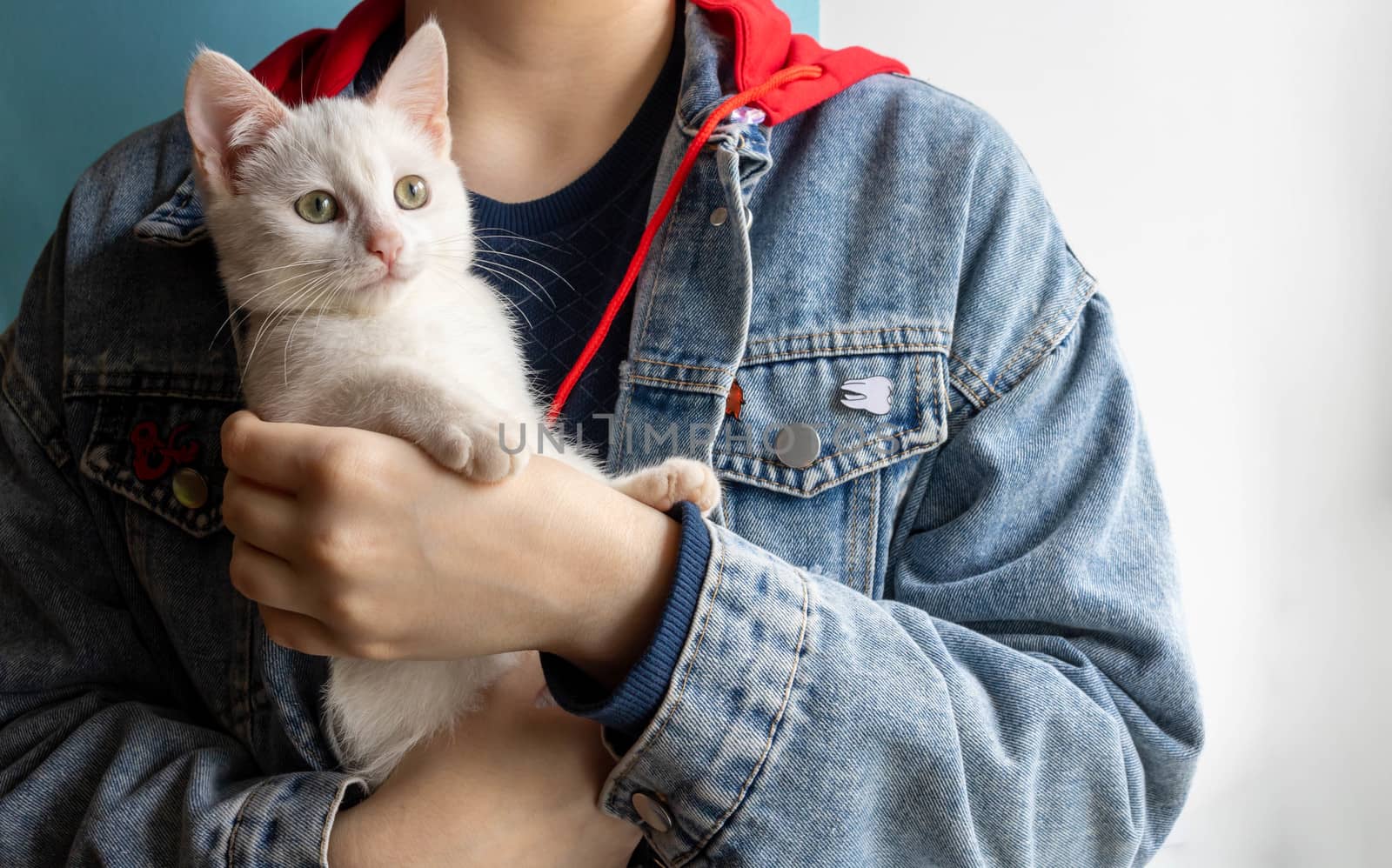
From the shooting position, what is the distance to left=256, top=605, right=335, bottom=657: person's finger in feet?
2.66

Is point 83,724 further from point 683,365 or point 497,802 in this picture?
point 683,365

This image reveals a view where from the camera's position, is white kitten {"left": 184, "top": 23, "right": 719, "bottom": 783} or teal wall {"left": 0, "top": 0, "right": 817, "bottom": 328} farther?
teal wall {"left": 0, "top": 0, "right": 817, "bottom": 328}

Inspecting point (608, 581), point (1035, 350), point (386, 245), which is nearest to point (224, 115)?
point (386, 245)

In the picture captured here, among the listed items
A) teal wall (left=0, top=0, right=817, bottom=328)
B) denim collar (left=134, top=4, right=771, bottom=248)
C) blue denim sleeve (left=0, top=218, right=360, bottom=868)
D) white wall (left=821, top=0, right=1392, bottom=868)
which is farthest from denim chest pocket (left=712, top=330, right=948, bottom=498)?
teal wall (left=0, top=0, right=817, bottom=328)

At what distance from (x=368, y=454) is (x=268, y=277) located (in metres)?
0.35

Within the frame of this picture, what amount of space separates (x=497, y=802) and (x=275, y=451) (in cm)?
39

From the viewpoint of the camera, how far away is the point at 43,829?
0.99 metres

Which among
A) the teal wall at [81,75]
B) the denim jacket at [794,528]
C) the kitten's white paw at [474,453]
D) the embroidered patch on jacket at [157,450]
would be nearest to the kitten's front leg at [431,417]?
the kitten's white paw at [474,453]

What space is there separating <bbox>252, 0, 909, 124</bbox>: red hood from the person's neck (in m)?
0.11

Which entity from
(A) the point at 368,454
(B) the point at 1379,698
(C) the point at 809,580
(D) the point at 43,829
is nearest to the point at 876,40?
(C) the point at 809,580

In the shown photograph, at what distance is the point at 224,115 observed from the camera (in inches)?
40.5

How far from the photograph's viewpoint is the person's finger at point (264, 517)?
0.79m

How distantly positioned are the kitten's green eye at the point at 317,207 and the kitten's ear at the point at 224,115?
0.11 metres

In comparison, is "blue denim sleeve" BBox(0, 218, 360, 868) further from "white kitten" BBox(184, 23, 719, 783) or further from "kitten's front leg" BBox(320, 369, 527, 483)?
"kitten's front leg" BBox(320, 369, 527, 483)
